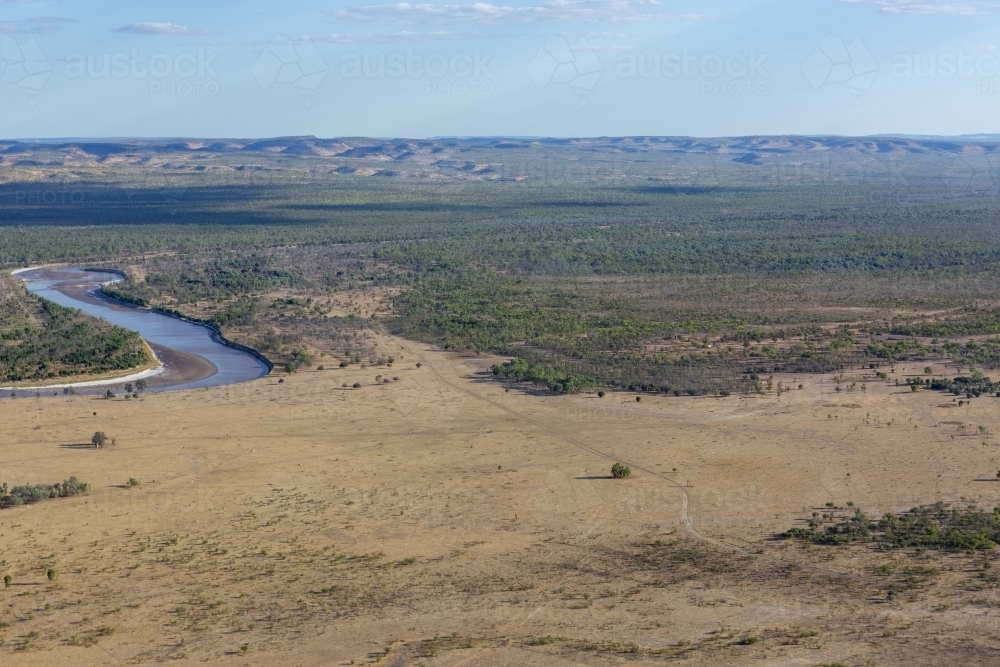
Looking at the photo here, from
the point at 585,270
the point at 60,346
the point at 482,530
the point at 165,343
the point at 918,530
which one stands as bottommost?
the point at 482,530

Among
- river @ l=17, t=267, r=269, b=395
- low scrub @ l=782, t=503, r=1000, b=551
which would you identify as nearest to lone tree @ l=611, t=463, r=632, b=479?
low scrub @ l=782, t=503, r=1000, b=551

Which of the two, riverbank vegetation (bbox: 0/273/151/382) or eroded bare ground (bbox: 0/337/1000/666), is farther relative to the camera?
riverbank vegetation (bbox: 0/273/151/382)

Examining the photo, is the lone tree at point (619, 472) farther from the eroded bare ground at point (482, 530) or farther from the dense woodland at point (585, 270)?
the dense woodland at point (585, 270)

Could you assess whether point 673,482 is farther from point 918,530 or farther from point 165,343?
point 165,343

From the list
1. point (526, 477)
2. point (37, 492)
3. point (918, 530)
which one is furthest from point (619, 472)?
point (37, 492)

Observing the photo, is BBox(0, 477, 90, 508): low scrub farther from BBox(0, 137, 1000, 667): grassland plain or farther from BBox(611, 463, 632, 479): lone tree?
BBox(611, 463, 632, 479): lone tree

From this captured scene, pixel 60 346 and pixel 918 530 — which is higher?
pixel 60 346
